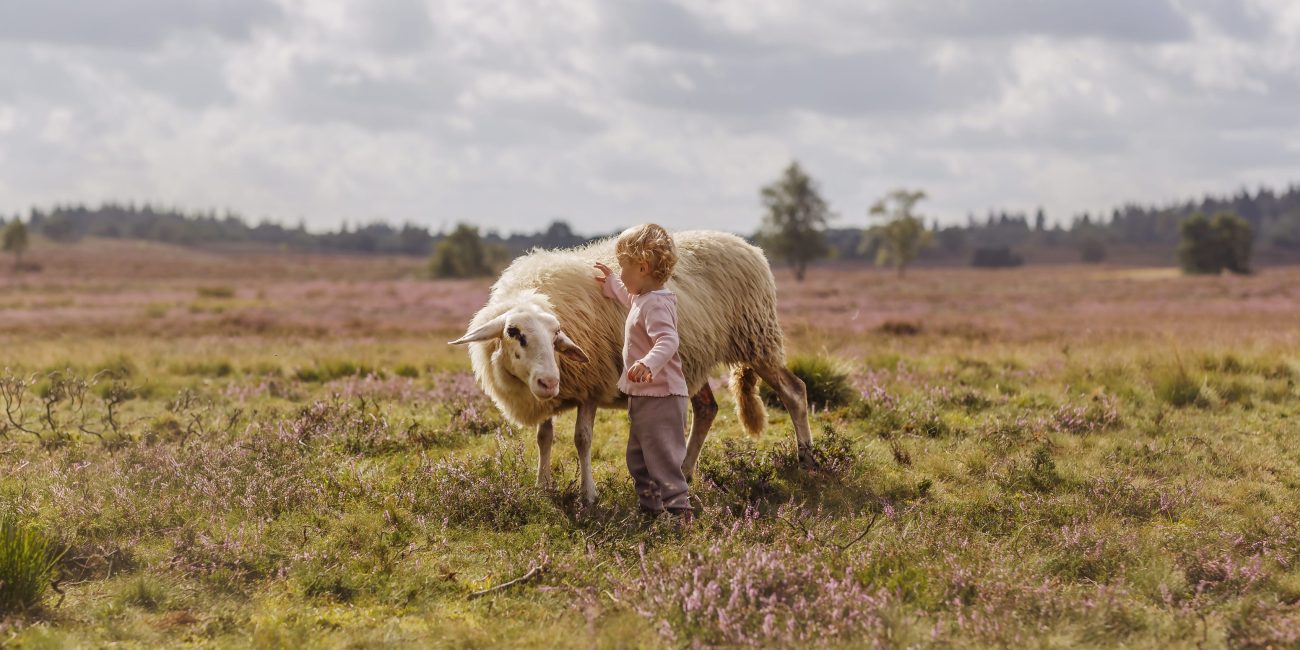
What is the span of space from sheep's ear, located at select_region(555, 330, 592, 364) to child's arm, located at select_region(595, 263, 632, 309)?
0.71m

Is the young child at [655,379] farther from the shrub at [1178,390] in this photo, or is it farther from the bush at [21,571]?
the shrub at [1178,390]

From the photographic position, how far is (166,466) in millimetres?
7195

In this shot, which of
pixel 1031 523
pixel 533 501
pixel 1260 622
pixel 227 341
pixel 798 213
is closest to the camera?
pixel 1260 622

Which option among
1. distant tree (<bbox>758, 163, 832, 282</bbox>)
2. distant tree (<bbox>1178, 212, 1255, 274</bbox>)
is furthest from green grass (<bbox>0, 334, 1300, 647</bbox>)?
distant tree (<bbox>1178, 212, 1255, 274</bbox>)

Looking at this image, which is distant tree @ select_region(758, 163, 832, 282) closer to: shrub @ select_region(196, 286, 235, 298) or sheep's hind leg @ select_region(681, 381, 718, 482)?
shrub @ select_region(196, 286, 235, 298)

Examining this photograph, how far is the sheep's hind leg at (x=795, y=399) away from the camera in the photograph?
7.41 metres

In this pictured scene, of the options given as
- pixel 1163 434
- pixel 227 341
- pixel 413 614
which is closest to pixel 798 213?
pixel 227 341

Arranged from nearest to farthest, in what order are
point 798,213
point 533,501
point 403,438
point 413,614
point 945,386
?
1. point 413,614
2. point 533,501
3. point 403,438
4. point 945,386
5. point 798,213

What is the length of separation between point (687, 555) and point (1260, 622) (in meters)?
2.91

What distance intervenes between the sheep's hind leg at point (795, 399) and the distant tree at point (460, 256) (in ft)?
223

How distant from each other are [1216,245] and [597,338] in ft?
312

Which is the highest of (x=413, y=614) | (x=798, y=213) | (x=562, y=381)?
(x=798, y=213)

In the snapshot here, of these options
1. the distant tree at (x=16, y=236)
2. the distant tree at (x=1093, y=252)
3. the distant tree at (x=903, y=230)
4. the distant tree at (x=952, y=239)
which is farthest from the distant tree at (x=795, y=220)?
the distant tree at (x=952, y=239)

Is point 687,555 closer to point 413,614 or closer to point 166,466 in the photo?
point 413,614
